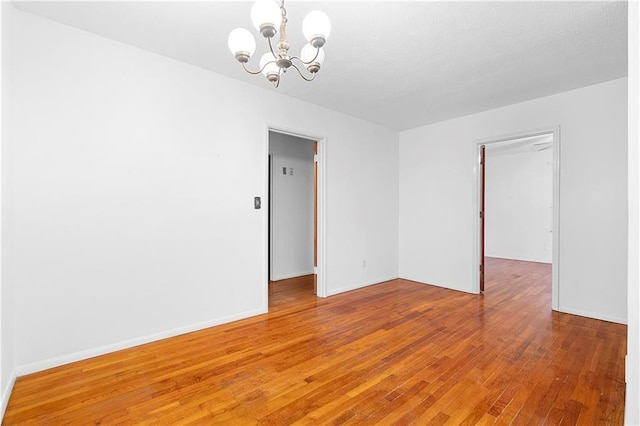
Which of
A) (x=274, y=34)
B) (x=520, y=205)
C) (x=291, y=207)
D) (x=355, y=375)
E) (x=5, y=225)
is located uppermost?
(x=274, y=34)

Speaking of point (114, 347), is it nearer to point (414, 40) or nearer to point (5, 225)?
→ point (5, 225)

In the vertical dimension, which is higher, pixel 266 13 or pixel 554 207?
pixel 266 13

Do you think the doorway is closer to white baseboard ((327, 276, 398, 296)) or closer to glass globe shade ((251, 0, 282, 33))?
white baseboard ((327, 276, 398, 296))

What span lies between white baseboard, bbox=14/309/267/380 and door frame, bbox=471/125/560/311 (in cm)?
330

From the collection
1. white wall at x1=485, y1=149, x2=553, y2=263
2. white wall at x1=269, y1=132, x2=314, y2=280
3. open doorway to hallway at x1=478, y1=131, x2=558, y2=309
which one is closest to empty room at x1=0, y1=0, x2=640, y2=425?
white wall at x1=269, y1=132, x2=314, y2=280

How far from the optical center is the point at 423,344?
8.65 ft

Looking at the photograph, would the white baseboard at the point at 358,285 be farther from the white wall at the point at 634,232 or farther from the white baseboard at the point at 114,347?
the white wall at the point at 634,232

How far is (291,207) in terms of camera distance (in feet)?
17.6

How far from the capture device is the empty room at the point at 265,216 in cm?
184

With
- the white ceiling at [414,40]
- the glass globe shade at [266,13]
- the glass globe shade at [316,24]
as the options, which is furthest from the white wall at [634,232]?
the glass globe shade at [266,13]

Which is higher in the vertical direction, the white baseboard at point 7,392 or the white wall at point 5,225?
the white wall at point 5,225

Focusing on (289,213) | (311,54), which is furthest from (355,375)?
(289,213)

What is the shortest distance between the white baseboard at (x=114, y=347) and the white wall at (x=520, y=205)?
7.07 metres

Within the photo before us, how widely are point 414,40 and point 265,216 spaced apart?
228 cm
